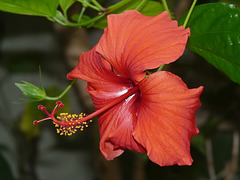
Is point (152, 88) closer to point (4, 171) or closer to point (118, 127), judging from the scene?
point (118, 127)

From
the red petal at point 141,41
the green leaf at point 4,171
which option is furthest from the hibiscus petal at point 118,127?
the green leaf at point 4,171

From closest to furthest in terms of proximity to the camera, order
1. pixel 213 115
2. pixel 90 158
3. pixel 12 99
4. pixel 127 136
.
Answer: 1. pixel 127 136
2. pixel 213 115
3. pixel 12 99
4. pixel 90 158

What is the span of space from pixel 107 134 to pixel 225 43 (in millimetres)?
326

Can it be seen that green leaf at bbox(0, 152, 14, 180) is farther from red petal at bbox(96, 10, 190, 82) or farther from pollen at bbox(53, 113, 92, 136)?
red petal at bbox(96, 10, 190, 82)

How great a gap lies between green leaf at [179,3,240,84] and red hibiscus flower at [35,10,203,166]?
0.13 m

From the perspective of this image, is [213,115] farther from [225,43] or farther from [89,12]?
[225,43]

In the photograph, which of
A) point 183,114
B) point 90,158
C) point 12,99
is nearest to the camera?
point 183,114

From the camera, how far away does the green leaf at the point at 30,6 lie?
0.69 meters

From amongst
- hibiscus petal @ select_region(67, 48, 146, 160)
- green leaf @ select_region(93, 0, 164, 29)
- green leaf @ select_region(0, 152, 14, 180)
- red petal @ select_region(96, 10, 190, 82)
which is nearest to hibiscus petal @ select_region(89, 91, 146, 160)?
hibiscus petal @ select_region(67, 48, 146, 160)

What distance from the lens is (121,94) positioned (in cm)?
73

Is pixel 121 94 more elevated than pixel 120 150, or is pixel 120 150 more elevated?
pixel 121 94

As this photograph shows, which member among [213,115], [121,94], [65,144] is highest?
[121,94]

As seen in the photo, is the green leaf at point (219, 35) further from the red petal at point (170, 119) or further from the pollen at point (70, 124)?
the pollen at point (70, 124)

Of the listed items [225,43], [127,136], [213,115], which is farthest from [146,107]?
[213,115]
